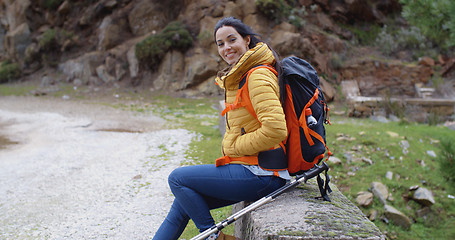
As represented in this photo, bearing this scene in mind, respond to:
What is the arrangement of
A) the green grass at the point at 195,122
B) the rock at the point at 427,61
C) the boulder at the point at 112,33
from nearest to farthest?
the green grass at the point at 195,122, the rock at the point at 427,61, the boulder at the point at 112,33

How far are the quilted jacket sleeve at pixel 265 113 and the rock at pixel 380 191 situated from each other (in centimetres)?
404

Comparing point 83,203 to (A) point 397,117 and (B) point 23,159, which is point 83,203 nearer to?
(B) point 23,159

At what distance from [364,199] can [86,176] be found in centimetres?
419

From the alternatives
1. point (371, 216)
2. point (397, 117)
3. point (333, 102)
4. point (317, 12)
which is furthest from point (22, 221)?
point (317, 12)

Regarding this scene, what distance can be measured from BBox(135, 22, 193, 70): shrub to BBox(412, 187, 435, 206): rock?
1065 centimetres

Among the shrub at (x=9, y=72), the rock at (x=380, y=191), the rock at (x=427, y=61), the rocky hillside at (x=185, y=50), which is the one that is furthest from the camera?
the shrub at (x=9, y=72)

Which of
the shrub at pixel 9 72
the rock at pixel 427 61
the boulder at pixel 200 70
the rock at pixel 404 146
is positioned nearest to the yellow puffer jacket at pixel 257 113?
the rock at pixel 404 146

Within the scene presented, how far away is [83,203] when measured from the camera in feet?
12.4

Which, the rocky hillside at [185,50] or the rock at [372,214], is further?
Result: the rocky hillside at [185,50]

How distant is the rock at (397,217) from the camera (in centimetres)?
490

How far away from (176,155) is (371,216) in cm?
319

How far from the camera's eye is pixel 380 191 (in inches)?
209

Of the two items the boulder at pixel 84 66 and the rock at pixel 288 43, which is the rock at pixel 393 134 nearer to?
the rock at pixel 288 43

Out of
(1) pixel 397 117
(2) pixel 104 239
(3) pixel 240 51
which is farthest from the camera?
(1) pixel 397 117
